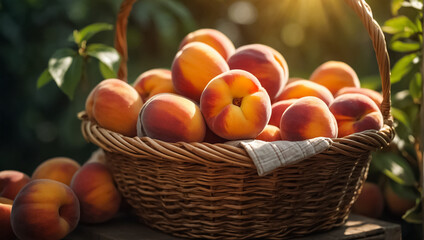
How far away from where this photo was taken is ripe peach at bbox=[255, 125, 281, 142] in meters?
0.91

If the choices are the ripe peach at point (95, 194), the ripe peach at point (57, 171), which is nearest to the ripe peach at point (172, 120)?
the ripe peach at point (95, 194)

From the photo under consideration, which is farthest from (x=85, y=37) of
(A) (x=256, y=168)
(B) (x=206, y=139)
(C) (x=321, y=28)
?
(C) (x=321, y=28)

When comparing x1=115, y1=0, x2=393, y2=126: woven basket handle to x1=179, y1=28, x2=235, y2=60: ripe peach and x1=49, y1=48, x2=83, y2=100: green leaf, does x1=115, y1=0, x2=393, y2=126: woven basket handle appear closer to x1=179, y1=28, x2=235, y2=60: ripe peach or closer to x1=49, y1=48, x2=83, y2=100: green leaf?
x1=179, y1=28, x2=235, y2=60: ripe peach

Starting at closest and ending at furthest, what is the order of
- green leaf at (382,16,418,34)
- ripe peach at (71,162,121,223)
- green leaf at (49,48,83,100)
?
ripe peach at (71,162,121,223)
green leaf at (49,48,83,100)
green leaf at (382,16,418,34)

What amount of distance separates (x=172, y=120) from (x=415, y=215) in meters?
0.69

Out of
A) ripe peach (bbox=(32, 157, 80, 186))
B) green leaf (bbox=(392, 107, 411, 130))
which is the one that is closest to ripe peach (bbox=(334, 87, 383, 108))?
green leaf (bbox=(392, 107, 411, 130))

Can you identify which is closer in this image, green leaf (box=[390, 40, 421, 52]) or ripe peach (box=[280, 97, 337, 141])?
ripe peach (box=[280, 97, 337, 141])

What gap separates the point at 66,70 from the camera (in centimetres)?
113

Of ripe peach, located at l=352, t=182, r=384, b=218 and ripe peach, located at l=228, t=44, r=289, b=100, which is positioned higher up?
ripe peach, located at l=228, t=44, r=289, b=100

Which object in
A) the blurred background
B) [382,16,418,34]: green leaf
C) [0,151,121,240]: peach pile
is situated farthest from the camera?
the blurred background

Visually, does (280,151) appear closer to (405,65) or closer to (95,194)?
(95,194)

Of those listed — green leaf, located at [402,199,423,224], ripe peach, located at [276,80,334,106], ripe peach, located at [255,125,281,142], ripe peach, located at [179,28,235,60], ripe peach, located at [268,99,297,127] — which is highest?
ripe peach, located at [179,28,235,60]

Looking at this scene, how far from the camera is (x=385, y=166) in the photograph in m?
1.21

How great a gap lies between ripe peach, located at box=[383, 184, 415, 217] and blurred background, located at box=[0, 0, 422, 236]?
0.65 metres
